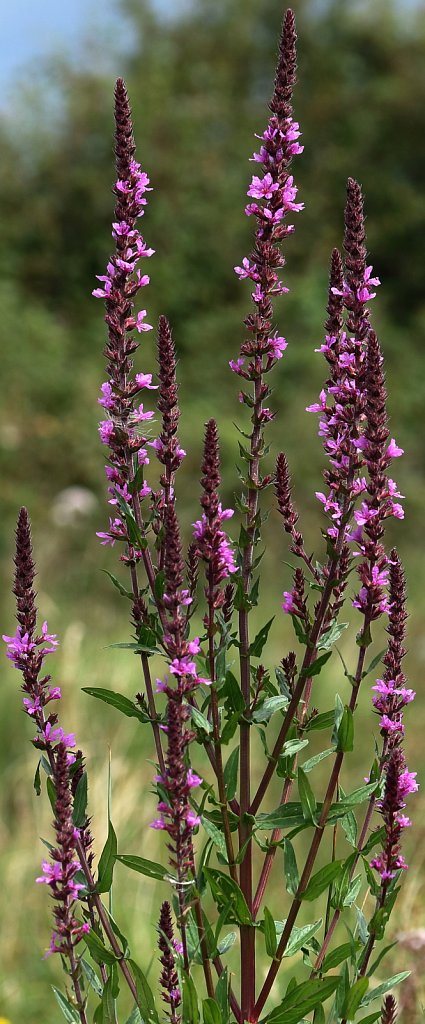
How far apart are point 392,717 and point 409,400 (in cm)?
1652

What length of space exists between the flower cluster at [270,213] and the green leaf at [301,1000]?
931mm

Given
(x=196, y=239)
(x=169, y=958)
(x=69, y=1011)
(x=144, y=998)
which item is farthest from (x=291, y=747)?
(x=196, y=239)

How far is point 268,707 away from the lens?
5.70 feet

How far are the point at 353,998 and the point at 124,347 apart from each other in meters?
1.14

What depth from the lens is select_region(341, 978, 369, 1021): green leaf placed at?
5.44 feet

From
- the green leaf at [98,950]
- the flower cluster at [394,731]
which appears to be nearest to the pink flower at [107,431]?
the flower cluster at [394,731]

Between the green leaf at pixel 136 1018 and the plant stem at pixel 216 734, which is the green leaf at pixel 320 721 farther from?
the green leaf at pixel 136 1018

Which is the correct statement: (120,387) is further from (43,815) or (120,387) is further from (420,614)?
(420,614)

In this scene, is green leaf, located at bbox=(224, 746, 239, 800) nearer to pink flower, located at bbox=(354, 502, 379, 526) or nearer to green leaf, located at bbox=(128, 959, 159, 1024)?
green leaf, located at bbox=(128, 959, 159, 1024)

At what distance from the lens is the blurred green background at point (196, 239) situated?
13.0 m

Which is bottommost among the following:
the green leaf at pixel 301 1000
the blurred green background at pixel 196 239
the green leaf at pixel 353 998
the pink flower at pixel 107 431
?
the green leaf at pixel 353 998

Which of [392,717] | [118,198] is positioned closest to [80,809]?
[392,717]

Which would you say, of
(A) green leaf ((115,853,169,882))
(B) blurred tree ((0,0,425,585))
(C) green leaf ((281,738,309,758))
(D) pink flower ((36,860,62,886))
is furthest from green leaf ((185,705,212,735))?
(B) blurred tree ((0,0,425,585))

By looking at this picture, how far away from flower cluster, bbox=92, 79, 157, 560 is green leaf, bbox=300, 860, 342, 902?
2.00 ft
